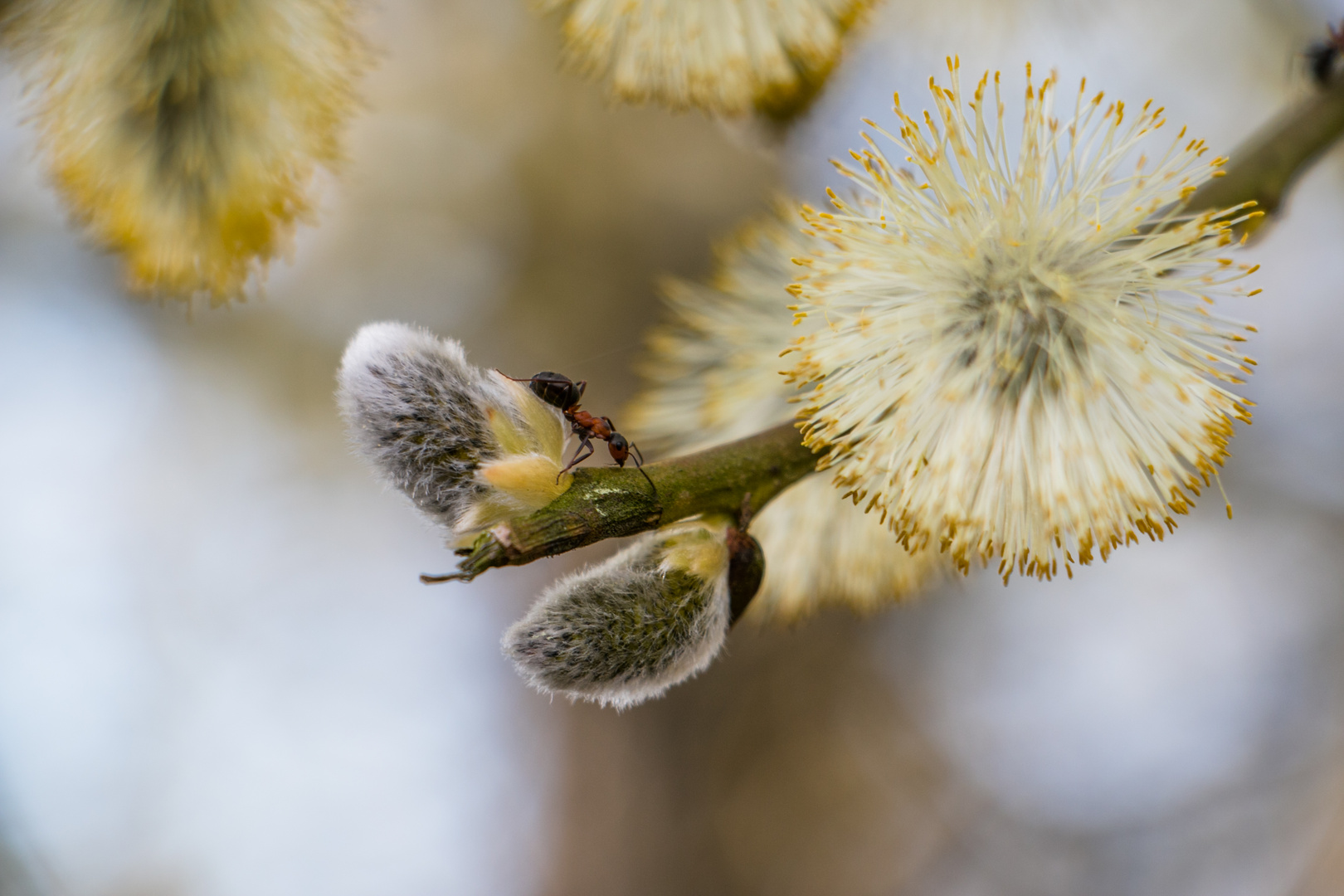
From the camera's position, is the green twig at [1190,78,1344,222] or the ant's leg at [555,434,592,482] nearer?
the ant's leg at [555,434,592,482]

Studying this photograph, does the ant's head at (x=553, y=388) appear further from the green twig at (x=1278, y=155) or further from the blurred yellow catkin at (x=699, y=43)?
the green twig at (x=1278, y=155)

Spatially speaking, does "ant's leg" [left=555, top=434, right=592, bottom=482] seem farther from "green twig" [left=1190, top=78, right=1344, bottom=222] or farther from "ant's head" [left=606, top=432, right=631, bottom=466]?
"green twig" [left=1190, top=78, right=1344, bottom=222]

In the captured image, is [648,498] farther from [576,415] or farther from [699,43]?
[699,43]

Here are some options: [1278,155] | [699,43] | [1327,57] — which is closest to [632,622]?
[699,43]

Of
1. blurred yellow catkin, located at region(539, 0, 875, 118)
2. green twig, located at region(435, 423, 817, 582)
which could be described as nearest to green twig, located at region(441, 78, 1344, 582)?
green twig, located at region(435, 423, 817, 582)

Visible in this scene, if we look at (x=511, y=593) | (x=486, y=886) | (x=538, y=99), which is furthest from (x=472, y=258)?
(x=486, y=886)

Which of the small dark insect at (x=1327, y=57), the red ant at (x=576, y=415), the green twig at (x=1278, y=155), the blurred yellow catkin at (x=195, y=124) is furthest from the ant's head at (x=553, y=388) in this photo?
the small dark insect at (x=1327, y=57)
